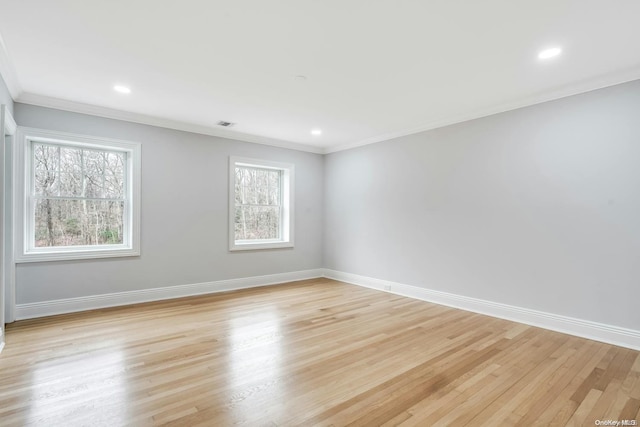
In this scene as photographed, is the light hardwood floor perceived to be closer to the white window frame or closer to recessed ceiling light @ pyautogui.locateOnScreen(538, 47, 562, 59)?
the white window frame

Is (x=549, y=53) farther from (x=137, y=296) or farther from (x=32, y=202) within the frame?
(x=32, y=202)

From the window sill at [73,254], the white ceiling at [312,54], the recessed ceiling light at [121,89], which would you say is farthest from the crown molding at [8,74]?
the window sill at [73,254]

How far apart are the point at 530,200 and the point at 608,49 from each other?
159cm

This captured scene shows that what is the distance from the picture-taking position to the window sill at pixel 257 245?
17.3ft

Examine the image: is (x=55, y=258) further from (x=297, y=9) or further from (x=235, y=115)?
(x=297, y=9)

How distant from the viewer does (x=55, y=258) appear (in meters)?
3.83

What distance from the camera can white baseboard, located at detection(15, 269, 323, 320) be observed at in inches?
147

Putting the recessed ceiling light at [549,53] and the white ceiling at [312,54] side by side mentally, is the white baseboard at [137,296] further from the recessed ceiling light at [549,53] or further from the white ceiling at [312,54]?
the recessed ceiling light at [549,53]

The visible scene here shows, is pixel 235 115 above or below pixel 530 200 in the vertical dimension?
above

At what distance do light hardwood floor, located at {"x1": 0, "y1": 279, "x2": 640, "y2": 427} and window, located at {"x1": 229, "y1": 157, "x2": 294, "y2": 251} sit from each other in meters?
1.88

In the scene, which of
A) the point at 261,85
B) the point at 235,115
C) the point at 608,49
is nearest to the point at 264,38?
the point at 261,85

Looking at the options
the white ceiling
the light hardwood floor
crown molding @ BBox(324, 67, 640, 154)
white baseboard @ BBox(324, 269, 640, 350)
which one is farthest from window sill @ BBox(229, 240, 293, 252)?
crown molding @ BBox(324, 67, 640, 154)

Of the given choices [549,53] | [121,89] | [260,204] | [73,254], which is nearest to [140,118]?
[121,89]

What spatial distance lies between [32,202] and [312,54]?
380cm
